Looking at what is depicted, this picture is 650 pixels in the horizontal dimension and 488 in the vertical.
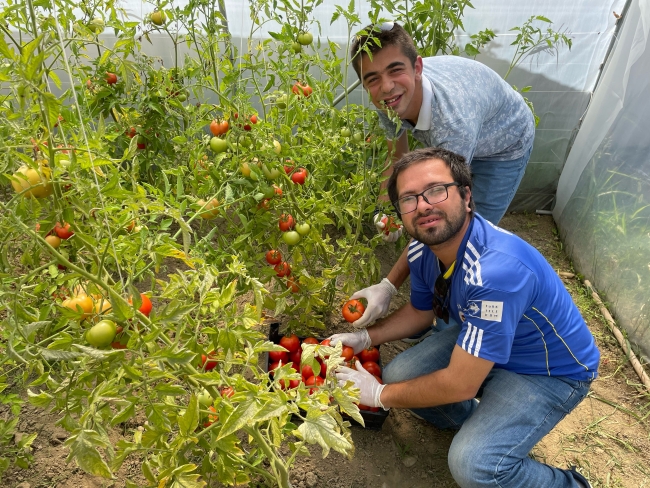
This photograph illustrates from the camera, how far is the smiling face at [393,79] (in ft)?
5.53

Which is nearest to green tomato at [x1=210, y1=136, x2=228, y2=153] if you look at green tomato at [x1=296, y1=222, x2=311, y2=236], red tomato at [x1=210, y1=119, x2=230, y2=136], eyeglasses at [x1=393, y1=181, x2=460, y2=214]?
red tomato at [x1=210, y1=119, x2=230, y2=136]

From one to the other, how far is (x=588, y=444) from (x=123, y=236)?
1962 mm

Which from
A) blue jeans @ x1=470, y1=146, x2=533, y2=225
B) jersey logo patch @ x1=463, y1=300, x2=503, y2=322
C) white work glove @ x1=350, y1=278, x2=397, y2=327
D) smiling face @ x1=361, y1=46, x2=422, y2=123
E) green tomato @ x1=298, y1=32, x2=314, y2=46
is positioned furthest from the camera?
blue jeans @ x1=470, y1=146, x2=533, y2=225

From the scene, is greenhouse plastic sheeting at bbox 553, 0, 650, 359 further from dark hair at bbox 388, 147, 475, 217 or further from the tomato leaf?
the tomato leaf

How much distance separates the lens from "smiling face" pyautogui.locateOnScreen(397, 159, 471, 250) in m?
1.40

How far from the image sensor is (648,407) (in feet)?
6.71

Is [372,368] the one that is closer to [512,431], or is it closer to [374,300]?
[374,300]

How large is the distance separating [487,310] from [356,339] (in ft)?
2.20

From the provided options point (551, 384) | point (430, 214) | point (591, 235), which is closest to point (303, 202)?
point (430, 214)

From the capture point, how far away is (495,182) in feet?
7.34

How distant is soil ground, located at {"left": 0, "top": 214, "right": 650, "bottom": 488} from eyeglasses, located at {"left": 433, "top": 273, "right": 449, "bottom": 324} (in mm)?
532

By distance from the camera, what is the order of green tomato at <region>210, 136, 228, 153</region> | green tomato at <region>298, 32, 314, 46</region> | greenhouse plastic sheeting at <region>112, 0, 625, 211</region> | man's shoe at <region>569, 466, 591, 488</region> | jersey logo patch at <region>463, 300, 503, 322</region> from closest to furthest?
jersey logo patch at <region>463, 300, 503, 322</region> → green tomato at <region>210, 136, 228, 153</region> → man's shoe at <region>569, 466, 591, 488</region> → green tomato at <region>298, 32, 314, 46</region> → greenhouse plastic sheeting at <region>112, 0, 625, 211</region>

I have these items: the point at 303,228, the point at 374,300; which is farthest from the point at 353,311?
the point at 303,228

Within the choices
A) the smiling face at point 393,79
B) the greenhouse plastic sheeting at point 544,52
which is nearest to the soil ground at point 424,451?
the smiling face at point 393,79
